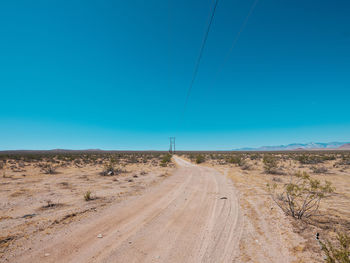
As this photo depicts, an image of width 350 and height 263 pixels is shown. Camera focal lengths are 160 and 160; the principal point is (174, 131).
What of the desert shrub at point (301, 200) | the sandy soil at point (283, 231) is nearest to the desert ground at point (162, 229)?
the sandy soil at point (283, 231)

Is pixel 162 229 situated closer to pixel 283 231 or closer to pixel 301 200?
pixel 283 231

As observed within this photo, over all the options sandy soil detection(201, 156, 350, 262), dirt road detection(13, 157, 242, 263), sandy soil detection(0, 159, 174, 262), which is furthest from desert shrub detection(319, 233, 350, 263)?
sandy soil detection(0, 159, 174, 262)

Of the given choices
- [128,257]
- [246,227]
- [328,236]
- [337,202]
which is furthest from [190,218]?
[337,202]

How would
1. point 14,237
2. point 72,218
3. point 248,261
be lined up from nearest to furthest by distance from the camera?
point 248,261
point 14,237
point 72,218

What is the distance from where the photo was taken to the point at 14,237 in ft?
15.3

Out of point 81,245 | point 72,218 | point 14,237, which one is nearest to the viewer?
point 81,245

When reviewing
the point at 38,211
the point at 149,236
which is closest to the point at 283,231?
the point at 149,236

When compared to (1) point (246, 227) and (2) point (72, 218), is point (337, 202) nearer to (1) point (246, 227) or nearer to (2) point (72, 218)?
(1) point (246, 227)

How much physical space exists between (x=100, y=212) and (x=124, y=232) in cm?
222

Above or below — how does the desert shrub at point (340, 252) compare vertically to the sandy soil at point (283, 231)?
above

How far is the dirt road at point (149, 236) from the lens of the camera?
3.90 metres

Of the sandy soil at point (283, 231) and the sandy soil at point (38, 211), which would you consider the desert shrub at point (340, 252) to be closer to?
the sandy soil at point (283, 231)

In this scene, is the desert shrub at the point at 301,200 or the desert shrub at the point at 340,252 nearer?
the desert shrub at the point at 340,252

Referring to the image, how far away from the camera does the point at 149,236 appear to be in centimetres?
480
